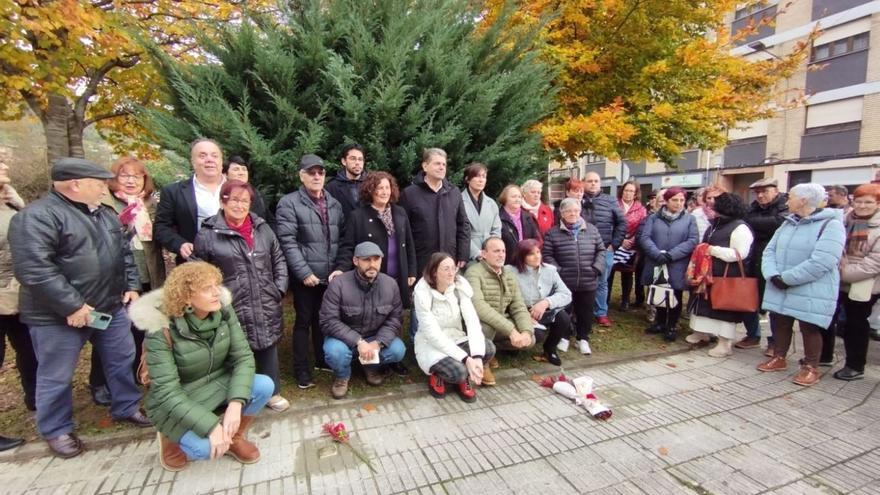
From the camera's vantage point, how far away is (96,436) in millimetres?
3035

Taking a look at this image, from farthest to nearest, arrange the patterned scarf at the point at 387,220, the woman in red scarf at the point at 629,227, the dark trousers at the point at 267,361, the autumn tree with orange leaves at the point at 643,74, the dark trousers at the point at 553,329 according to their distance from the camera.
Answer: the autumn tree with orange leaves at the point at 643,74 < the woman in red scarf at the point at 629,227 < the dark trousers at the point at 553,329 < the patterned scarf at the point at 387,220 < the dark trousers at the point at 267,361

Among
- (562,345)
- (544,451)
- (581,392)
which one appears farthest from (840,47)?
(544,451)

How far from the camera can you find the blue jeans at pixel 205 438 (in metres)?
2.51

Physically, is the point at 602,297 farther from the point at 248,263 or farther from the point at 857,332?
the point at 248,263

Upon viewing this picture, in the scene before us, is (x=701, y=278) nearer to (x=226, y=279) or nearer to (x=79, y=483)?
(x=226, y=279)

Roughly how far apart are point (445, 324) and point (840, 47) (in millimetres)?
21910

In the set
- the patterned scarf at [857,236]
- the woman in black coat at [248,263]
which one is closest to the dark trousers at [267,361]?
the woman in black coat at [248,263]

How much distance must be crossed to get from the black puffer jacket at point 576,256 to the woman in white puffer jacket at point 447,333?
4.58 feet

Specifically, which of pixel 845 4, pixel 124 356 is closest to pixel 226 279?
pixel 124 356

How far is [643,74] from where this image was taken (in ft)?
23.2

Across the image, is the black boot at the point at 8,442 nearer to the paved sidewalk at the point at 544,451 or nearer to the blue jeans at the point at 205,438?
the paved sidewalk at the point at 544,451

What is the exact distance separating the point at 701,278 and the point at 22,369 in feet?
21.0

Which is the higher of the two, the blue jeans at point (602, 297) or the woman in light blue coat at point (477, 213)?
the woman in light blue coat at point (477, 213)

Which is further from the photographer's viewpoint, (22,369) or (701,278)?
(701,278)
